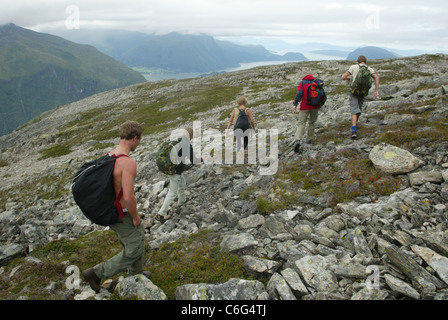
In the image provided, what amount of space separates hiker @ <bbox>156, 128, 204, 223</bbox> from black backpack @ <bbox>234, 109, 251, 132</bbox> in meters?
3.71

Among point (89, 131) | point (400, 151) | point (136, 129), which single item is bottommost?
point (89, 131)

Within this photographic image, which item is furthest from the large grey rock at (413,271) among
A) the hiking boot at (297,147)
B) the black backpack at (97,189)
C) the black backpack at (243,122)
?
the black backpack at (243,122)

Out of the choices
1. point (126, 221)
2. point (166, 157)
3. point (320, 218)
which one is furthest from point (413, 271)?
point (166, 157)

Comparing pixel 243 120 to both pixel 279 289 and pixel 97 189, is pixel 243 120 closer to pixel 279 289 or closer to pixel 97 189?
pixel 97 189

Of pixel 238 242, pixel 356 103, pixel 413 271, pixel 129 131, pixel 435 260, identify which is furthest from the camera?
pixel 356 103

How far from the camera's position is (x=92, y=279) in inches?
230

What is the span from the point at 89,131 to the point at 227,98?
28.9 meters

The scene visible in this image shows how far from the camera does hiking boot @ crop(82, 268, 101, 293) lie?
228 inches

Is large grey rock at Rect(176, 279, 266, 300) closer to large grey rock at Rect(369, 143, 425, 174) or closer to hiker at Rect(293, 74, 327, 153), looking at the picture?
large grey rock at Rect(369, 143, 425, 174)

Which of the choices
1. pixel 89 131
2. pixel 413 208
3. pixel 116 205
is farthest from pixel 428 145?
pixel 89 131

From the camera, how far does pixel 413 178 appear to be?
7535mm

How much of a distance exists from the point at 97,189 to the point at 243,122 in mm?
8819

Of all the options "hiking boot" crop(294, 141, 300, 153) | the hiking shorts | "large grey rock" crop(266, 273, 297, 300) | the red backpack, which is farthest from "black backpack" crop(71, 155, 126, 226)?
the hiking shorts
